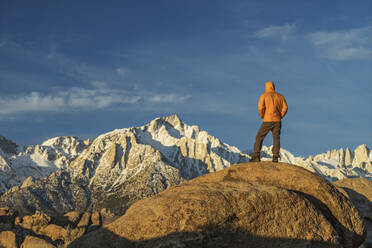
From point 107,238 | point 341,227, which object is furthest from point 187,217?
point 341,227

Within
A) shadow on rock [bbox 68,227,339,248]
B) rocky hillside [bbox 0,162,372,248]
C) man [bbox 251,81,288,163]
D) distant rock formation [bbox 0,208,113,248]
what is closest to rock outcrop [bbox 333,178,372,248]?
man [bbox 251,81,288,163]

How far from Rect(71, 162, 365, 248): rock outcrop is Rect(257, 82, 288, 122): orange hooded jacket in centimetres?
317

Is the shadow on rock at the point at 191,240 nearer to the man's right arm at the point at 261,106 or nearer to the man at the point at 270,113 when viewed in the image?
the man at the point at 270,113

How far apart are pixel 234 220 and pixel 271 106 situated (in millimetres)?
6415

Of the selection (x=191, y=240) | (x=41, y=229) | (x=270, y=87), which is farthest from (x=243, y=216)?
(x=41, y=229)

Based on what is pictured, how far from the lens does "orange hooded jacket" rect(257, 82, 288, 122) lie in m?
16.3

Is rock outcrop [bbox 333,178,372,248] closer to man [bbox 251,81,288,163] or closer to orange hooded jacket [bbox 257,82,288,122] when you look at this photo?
man [bbox 251,81,288,163]

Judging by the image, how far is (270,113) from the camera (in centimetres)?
1631

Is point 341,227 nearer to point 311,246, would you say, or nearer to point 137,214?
point 311,246

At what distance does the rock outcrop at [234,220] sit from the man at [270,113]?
2753 mm

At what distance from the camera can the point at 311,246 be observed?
39.9 feet

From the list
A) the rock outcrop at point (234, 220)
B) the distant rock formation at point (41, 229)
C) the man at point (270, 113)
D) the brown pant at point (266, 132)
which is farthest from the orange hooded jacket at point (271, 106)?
the distant rock formation at point (41, 229)

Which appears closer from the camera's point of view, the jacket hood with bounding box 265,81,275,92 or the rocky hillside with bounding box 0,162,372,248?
the rocky hillside with bounding box 0,162,372,248

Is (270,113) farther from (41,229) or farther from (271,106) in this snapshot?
(41,229)
